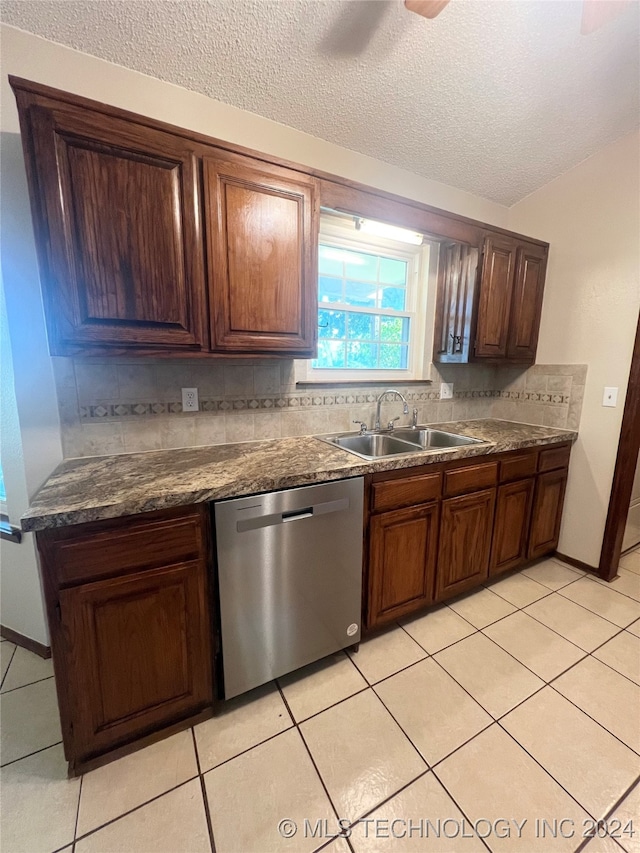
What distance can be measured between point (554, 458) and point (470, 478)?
33.5 inches

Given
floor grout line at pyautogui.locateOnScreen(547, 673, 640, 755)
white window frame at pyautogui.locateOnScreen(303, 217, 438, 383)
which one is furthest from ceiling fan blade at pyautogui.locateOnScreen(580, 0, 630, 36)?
floor grout line at pyautogui.locateOnScreen(547, 673, 640, 755)

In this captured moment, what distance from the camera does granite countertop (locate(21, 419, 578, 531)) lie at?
107cm

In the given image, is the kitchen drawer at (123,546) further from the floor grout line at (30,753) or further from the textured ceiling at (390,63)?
the textured ceiling at (390,63)

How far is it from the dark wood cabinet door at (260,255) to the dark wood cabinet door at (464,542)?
1.19 meters

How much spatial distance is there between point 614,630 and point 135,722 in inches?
91.3

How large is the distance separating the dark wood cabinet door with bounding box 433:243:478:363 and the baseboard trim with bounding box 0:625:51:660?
280 centimetres

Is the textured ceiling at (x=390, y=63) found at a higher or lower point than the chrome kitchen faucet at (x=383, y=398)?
higher

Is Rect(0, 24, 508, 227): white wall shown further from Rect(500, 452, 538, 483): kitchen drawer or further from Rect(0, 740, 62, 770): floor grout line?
Rect(0, 740, 62, 770): floor grout line

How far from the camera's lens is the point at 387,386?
2.35 m

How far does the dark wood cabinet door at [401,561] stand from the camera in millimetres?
1657

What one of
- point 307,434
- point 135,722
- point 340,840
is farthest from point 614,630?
point 135,722

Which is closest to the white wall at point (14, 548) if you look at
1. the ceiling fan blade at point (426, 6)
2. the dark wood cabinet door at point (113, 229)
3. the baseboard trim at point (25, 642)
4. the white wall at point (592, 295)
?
the baseboard trim at point (25, 642)

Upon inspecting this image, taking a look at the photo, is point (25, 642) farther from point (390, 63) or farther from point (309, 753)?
point (390, 63)

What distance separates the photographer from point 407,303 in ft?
8.19
